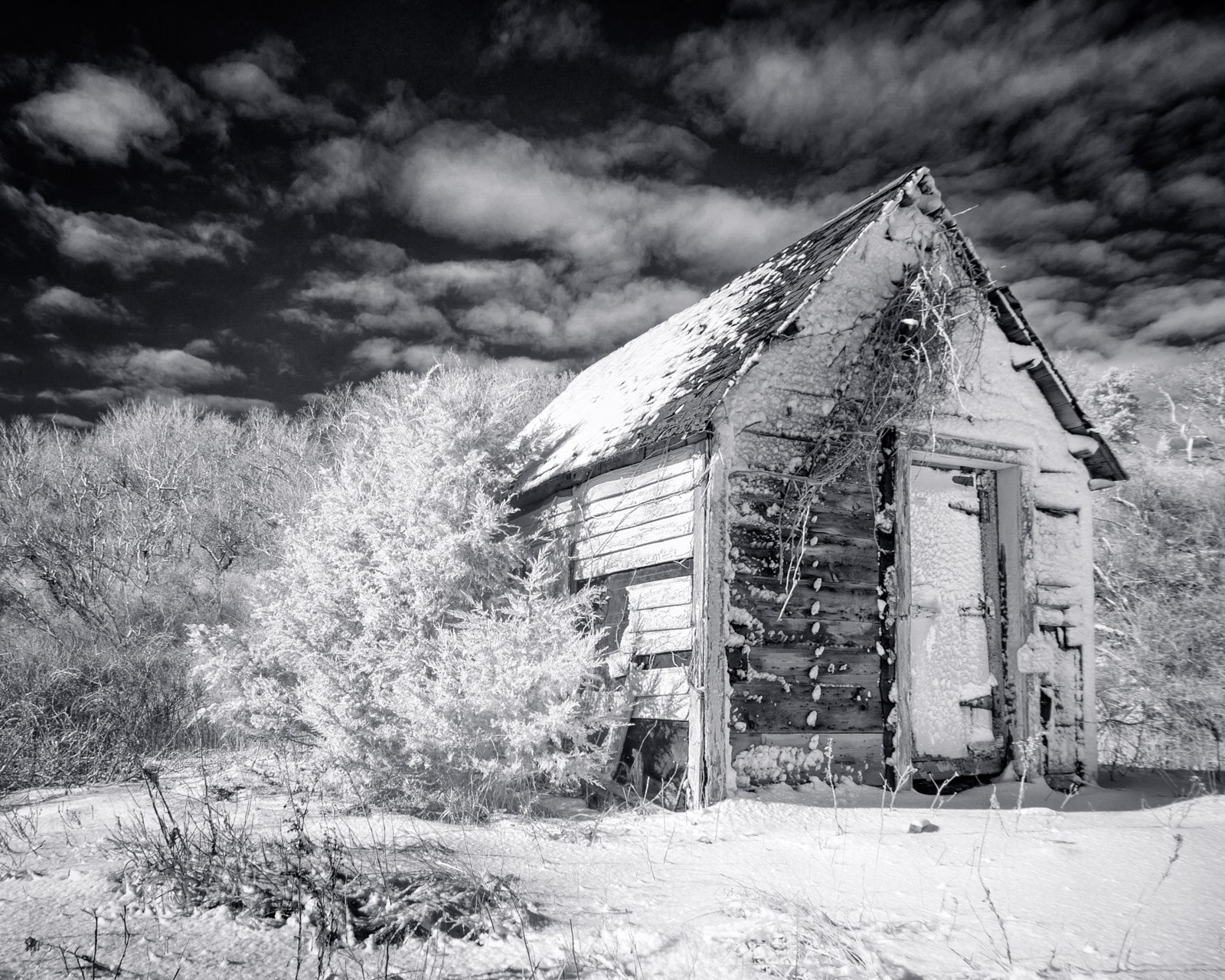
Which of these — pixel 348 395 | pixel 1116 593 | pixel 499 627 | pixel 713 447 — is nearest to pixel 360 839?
pixel 499 627

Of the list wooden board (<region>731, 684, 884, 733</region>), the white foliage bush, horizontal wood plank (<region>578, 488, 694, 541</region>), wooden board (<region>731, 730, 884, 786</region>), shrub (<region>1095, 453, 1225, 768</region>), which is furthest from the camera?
shrub (<region>1095, 453, 1225, 768</region>)

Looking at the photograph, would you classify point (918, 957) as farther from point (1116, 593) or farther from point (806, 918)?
point (1116, 593)

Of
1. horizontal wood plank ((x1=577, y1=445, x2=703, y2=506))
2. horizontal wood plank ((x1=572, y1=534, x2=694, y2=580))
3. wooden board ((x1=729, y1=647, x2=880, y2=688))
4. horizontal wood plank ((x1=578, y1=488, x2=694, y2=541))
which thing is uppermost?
horizontal wood plank ((x1=577, y1=445, x2=703, y2=506))

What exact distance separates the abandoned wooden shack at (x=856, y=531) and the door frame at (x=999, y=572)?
0.02 metres

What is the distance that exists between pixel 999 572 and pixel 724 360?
347cm

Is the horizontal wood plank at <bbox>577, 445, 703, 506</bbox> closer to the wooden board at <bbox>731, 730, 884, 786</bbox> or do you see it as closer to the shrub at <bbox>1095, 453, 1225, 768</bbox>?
the wooden board at <bbox>731, 730, 884, 786</bbox>

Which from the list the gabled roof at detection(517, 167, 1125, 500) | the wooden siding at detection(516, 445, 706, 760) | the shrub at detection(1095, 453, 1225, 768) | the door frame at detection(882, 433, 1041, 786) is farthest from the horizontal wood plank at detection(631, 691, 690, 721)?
the shrub at detection(1095, 453, 1225, 768)

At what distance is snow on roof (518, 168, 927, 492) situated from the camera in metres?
6.34

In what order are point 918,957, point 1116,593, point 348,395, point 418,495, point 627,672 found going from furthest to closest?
point 348,395 → point 1116,593 → point 418,495 → point 627,672 → point 918,957

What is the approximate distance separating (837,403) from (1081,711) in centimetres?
393

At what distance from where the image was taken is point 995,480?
7543 mm

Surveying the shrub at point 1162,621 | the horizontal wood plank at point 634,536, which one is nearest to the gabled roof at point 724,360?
the horizontal wood plank at point 634,536

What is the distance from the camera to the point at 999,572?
24.0 feet

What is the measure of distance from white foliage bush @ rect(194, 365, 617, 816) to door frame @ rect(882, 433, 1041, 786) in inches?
98.4
